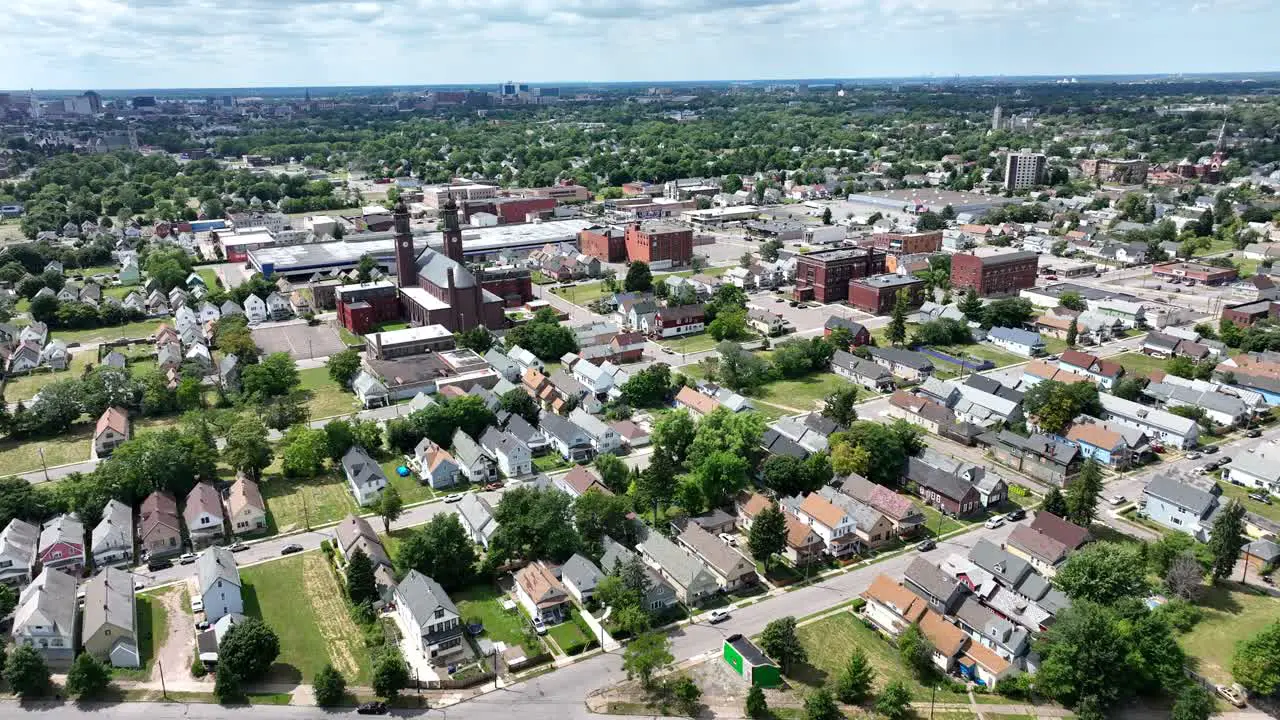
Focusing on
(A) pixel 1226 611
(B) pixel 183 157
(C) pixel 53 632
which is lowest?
(A) pixel 1226 611

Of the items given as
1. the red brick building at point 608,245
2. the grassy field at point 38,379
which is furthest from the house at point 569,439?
the red brick building at point 608,245

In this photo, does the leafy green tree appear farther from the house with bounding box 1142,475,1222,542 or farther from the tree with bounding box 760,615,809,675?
the tree with bounding box 760,615,809,675

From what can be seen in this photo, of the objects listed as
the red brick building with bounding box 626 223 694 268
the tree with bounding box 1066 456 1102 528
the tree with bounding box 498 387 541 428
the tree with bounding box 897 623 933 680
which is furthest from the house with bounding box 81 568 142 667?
the red brick building with bounding box 626 223 694 268

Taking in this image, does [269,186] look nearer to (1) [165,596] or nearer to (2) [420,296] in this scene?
(2) [420,296]

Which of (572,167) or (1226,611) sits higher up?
(572,167)

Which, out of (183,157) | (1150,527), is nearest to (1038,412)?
(1150,527)

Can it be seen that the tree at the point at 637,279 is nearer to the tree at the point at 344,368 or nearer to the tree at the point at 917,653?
the tree at the point at 344,368
